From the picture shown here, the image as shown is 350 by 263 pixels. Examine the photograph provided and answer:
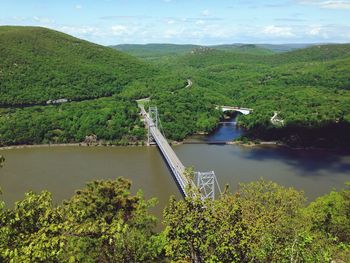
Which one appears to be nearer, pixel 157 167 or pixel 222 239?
pixel 222 239

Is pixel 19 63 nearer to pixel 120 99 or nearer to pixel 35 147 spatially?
pixel 120 99

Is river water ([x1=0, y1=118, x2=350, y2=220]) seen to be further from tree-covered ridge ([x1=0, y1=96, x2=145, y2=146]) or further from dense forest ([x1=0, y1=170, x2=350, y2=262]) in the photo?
dense forest ([x1=0, y1=170, x2=350, y2=262])

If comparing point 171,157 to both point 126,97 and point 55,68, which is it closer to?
point 126,97

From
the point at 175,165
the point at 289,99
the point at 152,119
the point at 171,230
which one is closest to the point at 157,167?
the point at 175,165

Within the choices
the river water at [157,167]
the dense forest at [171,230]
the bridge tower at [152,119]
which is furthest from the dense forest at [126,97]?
the dense forest at [171,230]

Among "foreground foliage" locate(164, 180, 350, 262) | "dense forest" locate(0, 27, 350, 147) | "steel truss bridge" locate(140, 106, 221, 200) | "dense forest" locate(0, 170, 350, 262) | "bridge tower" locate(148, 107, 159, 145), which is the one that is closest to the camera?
"dense forest" locate(0, 170, 350, 262)

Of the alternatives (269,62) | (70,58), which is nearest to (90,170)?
(70,58)

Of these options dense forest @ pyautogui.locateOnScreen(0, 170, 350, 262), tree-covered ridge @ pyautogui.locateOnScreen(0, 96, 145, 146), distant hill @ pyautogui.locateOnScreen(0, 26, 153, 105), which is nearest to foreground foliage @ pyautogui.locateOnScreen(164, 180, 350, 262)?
dense forest @ pyautogui.locateOnScreen(0, 170, 350, 262)

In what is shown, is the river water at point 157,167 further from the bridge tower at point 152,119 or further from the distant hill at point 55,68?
the distant hill at point 55,68
